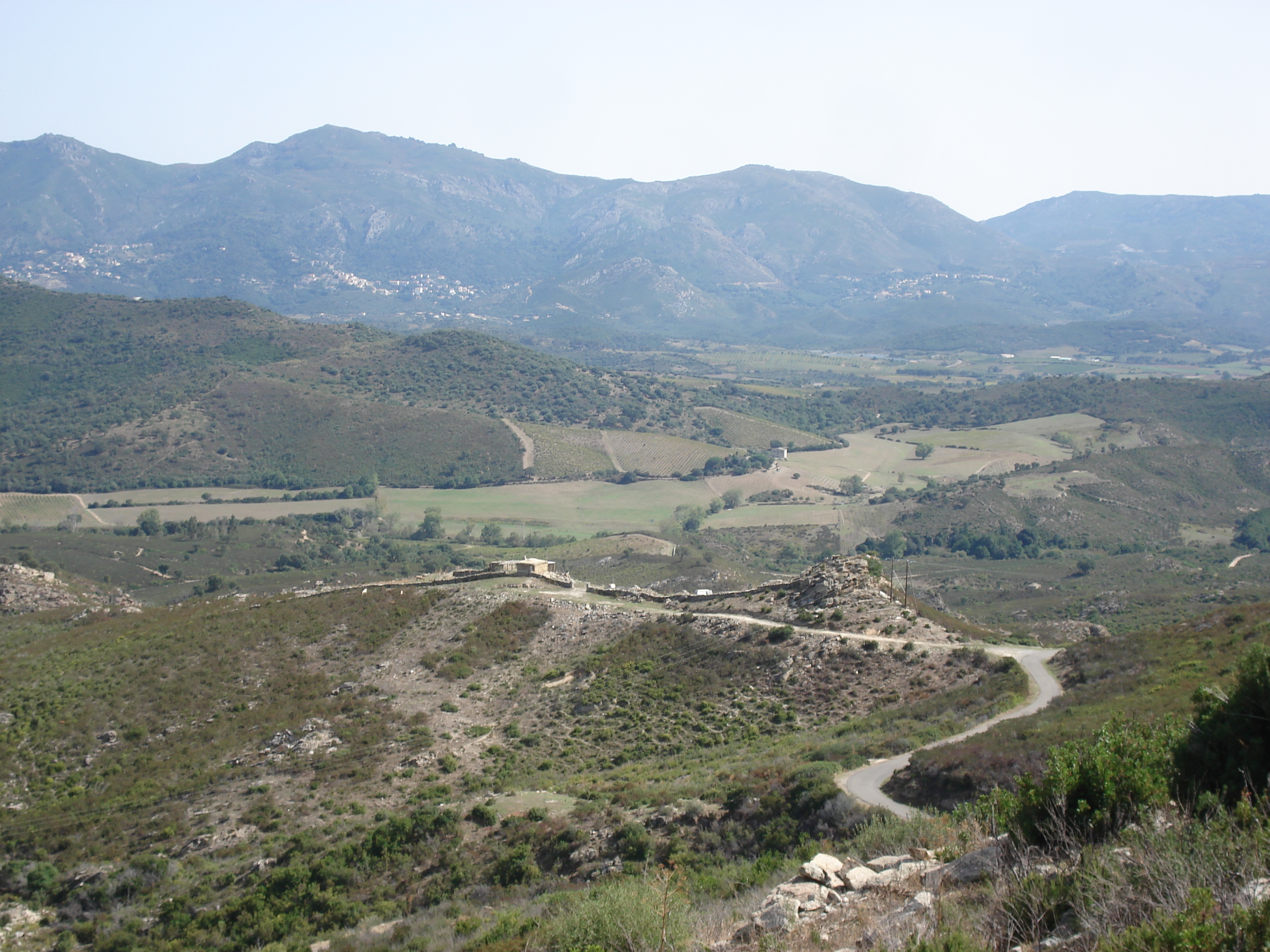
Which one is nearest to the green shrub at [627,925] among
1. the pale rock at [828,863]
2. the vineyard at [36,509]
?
the pale rock at [828,863]

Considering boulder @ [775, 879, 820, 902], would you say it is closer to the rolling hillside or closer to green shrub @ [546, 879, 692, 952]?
green shrub @ [546, 879, 692, 952]

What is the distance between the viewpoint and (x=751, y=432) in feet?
562

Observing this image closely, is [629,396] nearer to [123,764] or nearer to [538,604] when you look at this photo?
[538,604]

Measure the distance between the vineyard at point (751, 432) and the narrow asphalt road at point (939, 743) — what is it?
412ft

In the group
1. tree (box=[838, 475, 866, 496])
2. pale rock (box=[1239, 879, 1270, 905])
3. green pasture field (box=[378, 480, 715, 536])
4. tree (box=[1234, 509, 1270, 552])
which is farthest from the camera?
tree (box=[838, 475, 866, 496])

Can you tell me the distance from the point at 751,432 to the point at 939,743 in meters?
146

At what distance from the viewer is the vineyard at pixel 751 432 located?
165375 mm

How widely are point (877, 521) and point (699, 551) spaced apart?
2644 centimetres

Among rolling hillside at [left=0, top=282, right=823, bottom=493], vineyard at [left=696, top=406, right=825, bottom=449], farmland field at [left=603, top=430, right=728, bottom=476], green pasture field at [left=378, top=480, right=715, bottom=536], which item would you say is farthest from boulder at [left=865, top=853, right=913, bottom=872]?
vineyard at [left=696, top=406, right=825, bottom=449]

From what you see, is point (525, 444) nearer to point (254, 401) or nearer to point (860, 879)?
point (254, 401)

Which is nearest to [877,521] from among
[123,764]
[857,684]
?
[857,684]

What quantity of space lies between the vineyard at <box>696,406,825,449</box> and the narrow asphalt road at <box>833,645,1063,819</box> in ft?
412

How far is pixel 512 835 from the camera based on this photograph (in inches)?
Result: 973

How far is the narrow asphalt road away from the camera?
22.3 metres
